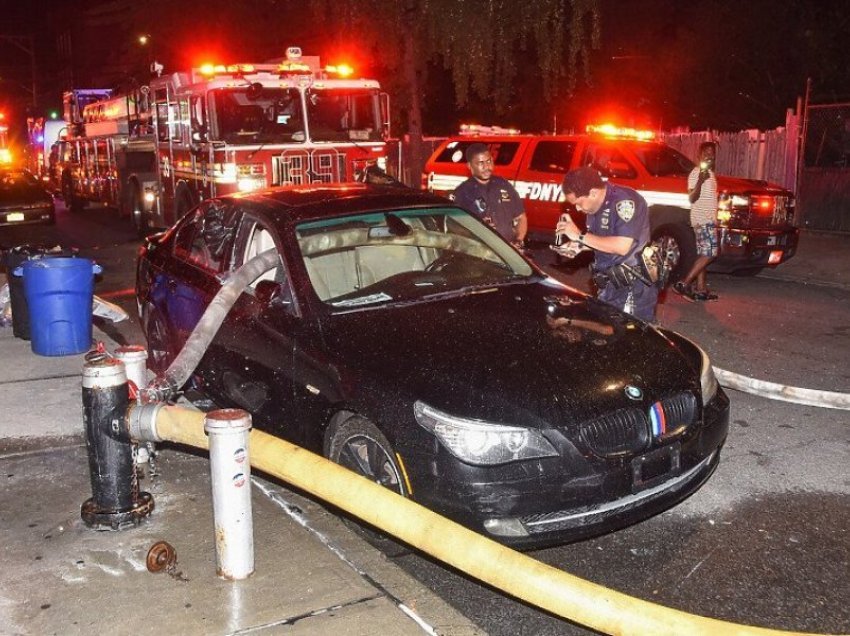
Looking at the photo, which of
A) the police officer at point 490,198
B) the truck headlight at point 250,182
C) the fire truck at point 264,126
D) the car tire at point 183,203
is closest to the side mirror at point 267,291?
the police officer at point 490,198

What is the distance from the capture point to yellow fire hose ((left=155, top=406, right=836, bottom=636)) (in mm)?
2760

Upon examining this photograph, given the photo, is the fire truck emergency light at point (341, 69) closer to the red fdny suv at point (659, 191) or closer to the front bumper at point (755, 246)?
the red fdny suv at point (659, 191)

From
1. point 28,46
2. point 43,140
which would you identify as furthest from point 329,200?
point 28,46

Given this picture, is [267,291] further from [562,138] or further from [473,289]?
[562,138]

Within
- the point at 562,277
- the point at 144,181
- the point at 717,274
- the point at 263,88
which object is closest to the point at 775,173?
the point at 717,274

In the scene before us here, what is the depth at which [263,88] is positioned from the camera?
42.1 feet

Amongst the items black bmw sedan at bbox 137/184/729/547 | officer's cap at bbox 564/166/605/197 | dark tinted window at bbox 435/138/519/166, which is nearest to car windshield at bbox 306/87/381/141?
dark tinted window at bbox 435/138/519/166

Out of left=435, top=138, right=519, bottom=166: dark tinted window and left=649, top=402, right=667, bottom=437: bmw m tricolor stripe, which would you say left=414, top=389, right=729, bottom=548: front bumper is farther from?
left=435, top=138, right=519, bottom=166: dark tinted window

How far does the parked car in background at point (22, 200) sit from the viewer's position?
65.4 ft

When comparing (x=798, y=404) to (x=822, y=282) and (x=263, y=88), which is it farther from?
(x=263, y=88)

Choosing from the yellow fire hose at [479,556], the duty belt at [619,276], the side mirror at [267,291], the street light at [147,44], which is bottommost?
the yellow fire hose at [479,556]

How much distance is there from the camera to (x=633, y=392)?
13.2 ft

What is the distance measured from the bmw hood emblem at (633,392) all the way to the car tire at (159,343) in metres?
3.54

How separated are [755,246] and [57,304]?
822 centimetres
